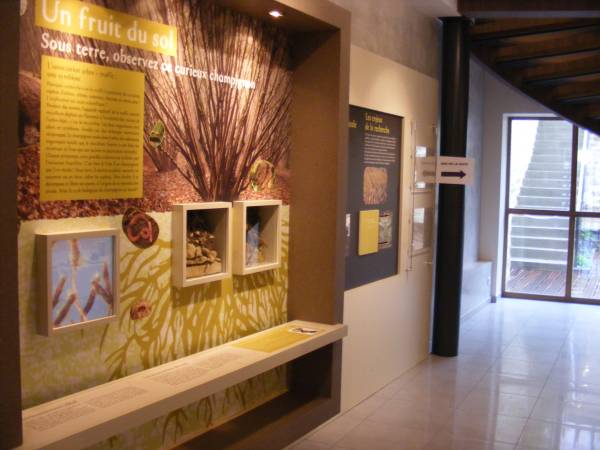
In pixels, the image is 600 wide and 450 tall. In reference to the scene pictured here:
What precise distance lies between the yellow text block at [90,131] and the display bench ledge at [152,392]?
85 centimetres

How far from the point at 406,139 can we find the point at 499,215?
479cm

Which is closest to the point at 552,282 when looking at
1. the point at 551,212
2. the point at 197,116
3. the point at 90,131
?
the point at 551,212

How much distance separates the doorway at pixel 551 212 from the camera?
983cm

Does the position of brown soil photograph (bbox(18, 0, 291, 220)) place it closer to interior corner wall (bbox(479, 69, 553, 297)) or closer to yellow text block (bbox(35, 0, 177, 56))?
yellow text block (bbox(35, 0, 177, 56))

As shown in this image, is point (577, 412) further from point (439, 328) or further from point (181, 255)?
point (181, 255)

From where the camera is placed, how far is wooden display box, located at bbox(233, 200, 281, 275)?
381 centimetres

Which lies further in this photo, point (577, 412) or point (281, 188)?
point (577, 412)

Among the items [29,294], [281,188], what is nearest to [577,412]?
[281,188]

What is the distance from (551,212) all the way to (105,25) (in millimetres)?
8471

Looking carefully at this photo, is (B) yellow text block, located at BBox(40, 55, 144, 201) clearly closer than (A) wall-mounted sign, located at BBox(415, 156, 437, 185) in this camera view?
Yes

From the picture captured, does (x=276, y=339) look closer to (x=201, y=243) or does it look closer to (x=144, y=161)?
(x=201, y=243)

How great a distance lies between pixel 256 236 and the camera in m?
4.06

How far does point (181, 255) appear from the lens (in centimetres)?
333

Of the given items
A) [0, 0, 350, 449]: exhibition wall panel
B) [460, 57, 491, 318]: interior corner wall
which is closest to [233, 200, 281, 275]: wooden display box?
[0, 0, 350, 449]: exhibition wall panel
